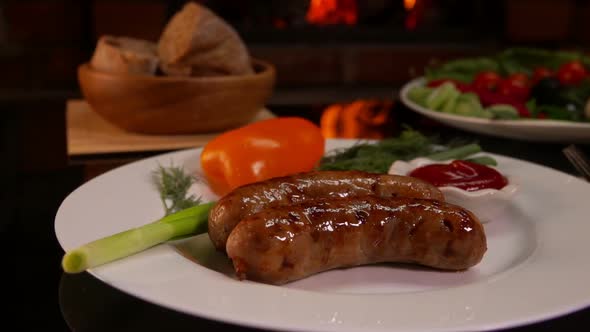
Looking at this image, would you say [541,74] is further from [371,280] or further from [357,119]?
[371,280]

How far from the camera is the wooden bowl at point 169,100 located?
216 centimetres

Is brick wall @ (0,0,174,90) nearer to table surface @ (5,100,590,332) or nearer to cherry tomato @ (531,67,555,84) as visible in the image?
cherry tomato @ (531,67,555,84)

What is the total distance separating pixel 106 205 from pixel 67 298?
24cm

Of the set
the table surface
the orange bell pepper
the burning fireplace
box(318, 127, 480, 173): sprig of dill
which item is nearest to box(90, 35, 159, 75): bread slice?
the orange bell pepper

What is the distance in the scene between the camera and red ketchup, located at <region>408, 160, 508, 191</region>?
1.54m

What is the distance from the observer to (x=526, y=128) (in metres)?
2.20

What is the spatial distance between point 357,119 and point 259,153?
2.90 feet

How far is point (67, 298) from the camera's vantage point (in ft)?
3.82

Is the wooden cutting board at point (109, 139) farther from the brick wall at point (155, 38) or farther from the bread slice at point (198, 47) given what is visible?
A: the brick wall at point (155, 38)

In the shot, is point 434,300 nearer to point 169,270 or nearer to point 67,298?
point 169,270

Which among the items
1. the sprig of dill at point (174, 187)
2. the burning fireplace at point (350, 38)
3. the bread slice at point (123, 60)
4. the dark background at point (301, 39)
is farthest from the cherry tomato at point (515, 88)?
the burning fireplace at point (350, 38)

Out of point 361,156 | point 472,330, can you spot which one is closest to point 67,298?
point 472,330

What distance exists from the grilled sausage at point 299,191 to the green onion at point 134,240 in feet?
0.16

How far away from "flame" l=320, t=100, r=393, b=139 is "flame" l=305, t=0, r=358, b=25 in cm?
223
